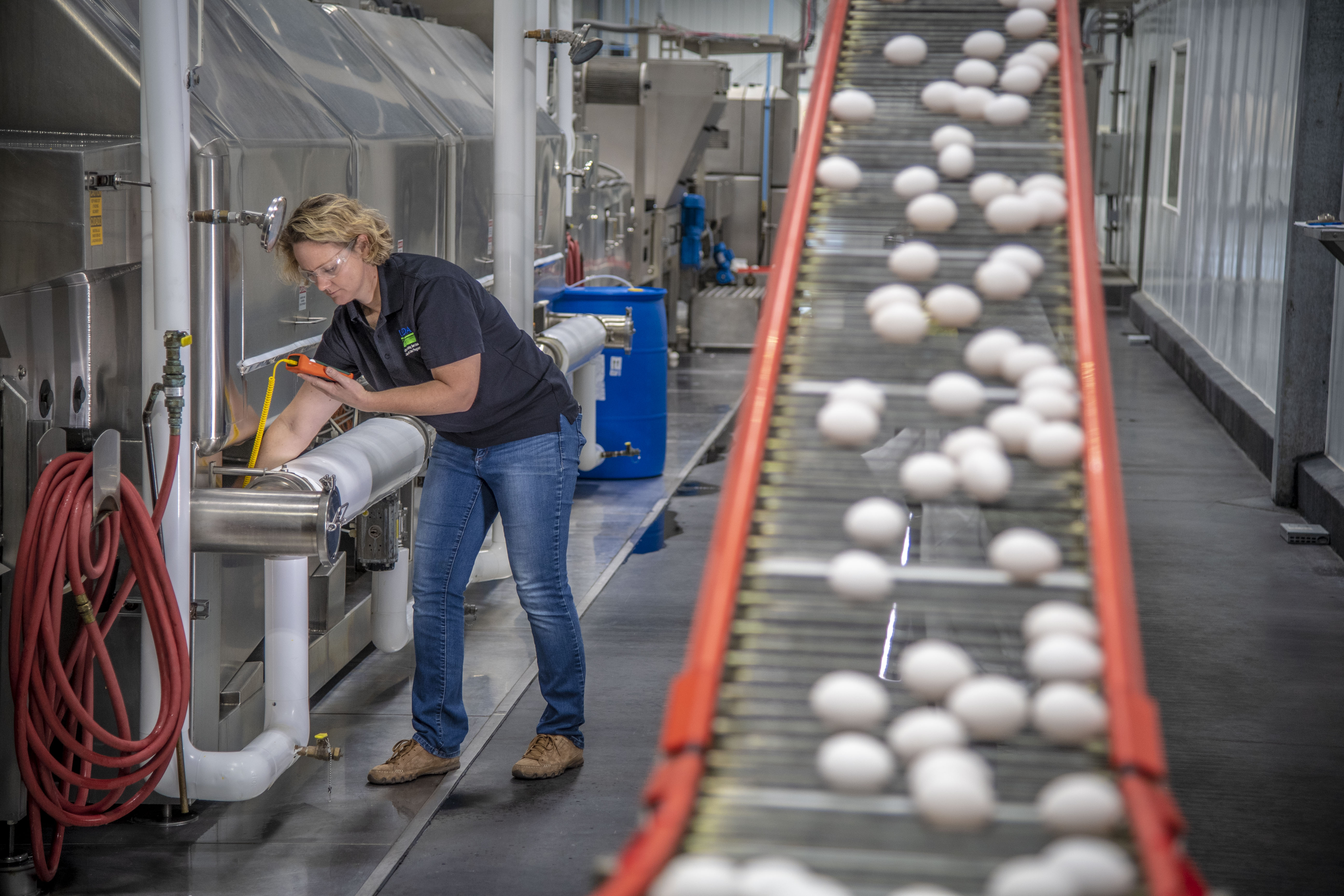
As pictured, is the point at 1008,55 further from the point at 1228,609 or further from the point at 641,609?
the point at 1228,609

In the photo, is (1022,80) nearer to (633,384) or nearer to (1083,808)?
(1083,808)

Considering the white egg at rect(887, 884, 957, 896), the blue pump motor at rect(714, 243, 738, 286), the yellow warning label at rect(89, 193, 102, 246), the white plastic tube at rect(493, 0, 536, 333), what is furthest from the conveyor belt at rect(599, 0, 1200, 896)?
the blue pump motor at rect(714, 243, 738, 286)

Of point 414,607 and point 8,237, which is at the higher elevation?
point 8,237

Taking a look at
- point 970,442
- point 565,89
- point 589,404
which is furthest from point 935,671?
point 565,89

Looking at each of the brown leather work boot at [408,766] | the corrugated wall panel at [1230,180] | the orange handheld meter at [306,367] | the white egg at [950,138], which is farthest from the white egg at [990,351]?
the corrugated wall panel at [1230,180]

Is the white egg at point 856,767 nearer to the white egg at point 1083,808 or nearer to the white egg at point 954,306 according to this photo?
the white egg at point 1083,808

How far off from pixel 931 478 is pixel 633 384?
16.1 feet

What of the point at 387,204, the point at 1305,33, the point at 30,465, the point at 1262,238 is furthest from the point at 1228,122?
the point at 30,465

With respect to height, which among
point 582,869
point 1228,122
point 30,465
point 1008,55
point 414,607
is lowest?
point 582,869

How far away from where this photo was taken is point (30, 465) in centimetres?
274

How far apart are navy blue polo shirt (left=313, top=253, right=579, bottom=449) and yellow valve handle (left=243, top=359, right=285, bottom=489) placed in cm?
11

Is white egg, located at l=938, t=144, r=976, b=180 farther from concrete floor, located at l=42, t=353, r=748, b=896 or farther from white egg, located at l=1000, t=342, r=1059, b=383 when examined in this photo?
concrete floor, located at l=42, t=353, r=748, b=896

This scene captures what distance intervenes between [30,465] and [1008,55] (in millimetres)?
2086

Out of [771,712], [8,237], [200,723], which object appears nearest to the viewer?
[771,712]
